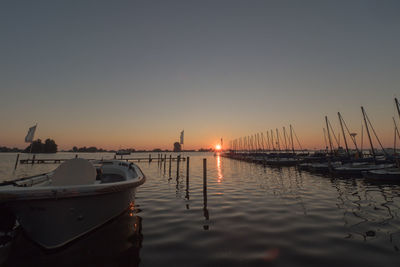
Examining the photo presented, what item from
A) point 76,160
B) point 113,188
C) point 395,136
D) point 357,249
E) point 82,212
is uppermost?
point 395,136

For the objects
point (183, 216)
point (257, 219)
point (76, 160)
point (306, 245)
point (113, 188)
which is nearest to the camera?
point (306, 245)

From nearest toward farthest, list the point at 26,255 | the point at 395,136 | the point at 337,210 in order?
the point at 26,255, the point at 337,210, the point at 395,136

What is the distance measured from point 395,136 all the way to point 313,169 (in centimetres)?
1466

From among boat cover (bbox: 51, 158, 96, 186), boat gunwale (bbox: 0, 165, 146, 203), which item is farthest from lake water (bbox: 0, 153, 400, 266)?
boat cover (bbox: 51, 158, 96, 186)

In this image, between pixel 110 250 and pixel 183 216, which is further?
pixel 183 216

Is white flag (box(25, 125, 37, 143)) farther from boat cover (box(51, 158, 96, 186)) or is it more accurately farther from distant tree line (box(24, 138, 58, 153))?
distant tree line (box(24, 138, 58, 153))

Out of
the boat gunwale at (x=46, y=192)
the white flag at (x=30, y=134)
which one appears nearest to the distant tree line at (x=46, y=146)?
the white flag at (x=30, y=134)

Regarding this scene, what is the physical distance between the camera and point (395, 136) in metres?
29.1

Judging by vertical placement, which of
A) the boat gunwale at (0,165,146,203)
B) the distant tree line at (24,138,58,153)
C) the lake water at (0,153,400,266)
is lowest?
the lake water at (0,153,400,266)

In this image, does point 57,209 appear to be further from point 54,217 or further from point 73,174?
point 73,174

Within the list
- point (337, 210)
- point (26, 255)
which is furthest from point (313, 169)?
point (26, 255)

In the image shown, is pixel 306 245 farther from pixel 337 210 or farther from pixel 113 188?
pixel 113 188

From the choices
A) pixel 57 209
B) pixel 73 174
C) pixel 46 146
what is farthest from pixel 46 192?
pixel 46 146

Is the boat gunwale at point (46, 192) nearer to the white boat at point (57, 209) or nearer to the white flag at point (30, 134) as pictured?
the white boat at point (57, 209)
